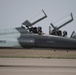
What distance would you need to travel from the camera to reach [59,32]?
86.3 feet

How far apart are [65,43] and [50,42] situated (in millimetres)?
1068

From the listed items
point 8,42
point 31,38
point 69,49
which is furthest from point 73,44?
point 8,42

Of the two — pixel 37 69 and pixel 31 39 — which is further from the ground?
pixel 31 39

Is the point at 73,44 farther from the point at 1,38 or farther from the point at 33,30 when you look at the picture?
the point at 1,38

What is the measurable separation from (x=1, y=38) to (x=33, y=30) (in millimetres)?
2452

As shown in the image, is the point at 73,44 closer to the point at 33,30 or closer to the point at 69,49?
Result: the point at 69,49

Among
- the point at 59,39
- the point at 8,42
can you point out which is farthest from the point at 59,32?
the point at 8,42

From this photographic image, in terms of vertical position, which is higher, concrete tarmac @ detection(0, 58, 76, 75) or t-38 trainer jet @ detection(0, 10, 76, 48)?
t-38 trainer jet @ detection(0, 10, 76, 48)

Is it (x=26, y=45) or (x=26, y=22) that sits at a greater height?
(x=26, y=22)

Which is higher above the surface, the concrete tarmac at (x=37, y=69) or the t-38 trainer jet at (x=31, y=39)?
the t-38 trainer jet at (x=31, y=39)

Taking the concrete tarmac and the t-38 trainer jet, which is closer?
the concrete tarmac

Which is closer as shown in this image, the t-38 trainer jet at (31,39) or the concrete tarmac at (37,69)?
the concrete tarmac at (37,69)

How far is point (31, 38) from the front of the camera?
25.2 meters

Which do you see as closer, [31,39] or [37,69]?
[37,69]
